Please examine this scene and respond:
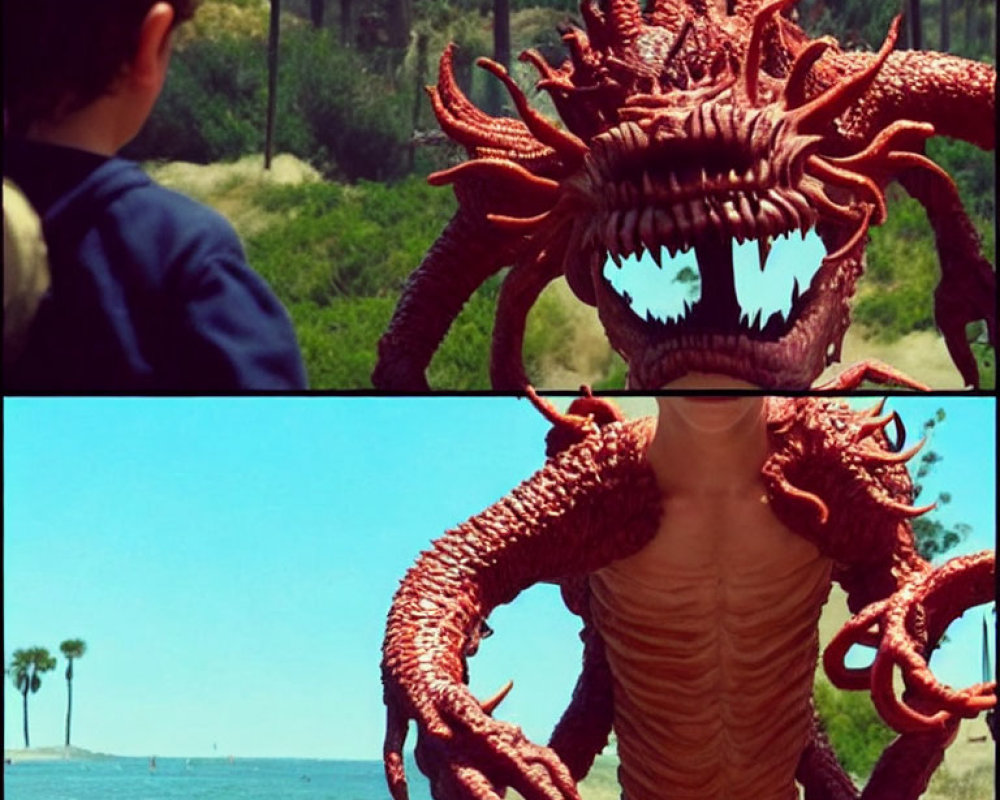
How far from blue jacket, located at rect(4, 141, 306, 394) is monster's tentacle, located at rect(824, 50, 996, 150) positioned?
643mm

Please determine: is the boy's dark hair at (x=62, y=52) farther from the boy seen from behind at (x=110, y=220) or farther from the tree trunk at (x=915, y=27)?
the tree trunk at (x=915, y=27)

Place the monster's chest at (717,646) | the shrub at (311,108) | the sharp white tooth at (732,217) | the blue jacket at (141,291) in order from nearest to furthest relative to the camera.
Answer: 1. the blue jacket at (141,291)
2. the sharp white tooth at (732,217)
3. the shrub at (311,108)
4. the monster's chest at (717,646)

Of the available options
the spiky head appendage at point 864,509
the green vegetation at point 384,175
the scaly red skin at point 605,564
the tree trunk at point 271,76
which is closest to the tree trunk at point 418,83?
the green vegetation at point 384,175

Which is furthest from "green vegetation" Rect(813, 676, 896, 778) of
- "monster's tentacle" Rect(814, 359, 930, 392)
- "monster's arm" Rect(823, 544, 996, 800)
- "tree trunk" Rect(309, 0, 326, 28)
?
"tree trunk" Rect(309, 0, 326, 28)

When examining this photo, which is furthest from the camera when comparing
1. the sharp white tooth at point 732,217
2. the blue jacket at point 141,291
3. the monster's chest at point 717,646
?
the monster's chest at point 717,646

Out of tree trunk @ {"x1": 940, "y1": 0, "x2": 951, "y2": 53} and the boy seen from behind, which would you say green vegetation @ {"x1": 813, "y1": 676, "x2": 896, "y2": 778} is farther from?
the boy seen from behind

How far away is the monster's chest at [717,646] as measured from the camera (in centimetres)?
164

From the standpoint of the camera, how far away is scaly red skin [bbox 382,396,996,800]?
148 cm

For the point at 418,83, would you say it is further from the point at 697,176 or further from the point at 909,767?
the point at 909,767

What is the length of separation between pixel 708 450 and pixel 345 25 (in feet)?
1.37

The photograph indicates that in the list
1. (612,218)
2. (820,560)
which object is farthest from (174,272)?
(820,560)

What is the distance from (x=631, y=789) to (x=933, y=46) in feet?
2.03

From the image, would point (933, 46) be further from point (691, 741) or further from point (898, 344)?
point (691, 741)

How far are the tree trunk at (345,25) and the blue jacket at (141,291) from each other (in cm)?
48
